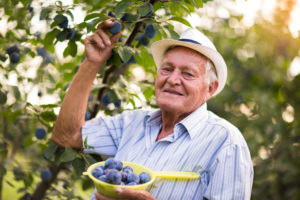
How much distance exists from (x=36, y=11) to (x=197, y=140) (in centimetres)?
147

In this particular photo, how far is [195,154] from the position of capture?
1.57 metres

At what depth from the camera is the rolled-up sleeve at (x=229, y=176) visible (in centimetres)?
145

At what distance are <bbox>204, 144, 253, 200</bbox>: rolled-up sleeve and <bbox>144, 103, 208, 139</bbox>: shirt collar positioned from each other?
0.20 metres

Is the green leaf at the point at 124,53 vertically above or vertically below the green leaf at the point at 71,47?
above

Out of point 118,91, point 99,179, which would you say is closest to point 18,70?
point 118,91

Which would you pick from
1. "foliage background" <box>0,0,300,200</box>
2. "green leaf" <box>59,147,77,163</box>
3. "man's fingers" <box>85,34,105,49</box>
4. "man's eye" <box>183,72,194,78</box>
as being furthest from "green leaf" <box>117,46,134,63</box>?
"green leaf" <box>59,147,77,163</box>

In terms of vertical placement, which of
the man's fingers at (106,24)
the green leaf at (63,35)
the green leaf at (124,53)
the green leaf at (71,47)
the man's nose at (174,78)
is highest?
the man's fingers at (106,24)

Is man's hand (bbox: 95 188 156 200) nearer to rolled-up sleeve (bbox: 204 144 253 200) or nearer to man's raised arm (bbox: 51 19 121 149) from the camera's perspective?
rolled-up sleeve (bbox: 204 144 253 200)

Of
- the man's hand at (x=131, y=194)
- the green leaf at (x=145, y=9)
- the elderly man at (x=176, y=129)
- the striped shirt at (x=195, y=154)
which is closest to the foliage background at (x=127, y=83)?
the green leaf at (x=145, y=9)

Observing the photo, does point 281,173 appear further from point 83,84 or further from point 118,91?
point 83,84

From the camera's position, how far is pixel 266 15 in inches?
201

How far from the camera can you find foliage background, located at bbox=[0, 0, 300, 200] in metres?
1.98

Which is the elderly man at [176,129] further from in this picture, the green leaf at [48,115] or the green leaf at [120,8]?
the green leaf at [48,115]

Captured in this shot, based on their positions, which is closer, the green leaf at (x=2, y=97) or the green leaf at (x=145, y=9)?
the green leaf at (x=145, y=9)
